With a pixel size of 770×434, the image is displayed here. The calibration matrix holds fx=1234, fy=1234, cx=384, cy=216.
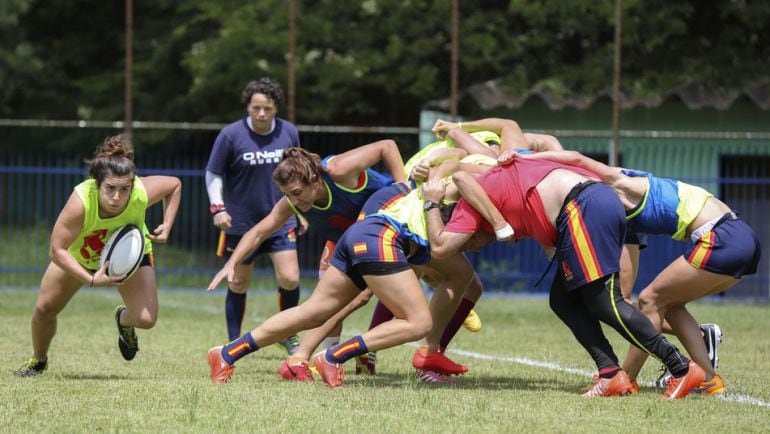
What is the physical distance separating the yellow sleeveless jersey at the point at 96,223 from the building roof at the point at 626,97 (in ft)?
35.7

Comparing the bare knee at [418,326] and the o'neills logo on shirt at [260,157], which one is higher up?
the o'neills logo on shirt at [260,157]

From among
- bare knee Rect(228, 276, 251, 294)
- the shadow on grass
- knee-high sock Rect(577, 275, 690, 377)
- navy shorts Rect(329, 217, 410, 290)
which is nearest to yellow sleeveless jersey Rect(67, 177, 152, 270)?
the shadow on grass

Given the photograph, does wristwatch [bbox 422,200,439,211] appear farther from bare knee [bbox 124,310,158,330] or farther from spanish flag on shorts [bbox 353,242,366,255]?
bare knee [bbox 124,310,158,330]

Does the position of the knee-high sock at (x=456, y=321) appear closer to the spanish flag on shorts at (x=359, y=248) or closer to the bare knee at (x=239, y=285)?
the spanish flag on shorts at (x=359, y=248)

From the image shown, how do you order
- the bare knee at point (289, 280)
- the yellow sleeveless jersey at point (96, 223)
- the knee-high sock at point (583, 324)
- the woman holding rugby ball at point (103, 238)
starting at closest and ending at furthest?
the knee-high sock at point (583, 324)
the woman holding rugby ball at point (103, 238)
the yellow sleeveless jersey at point (96, 223)
the bare knee at point (289, 280)

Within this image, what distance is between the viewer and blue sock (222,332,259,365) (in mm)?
7363

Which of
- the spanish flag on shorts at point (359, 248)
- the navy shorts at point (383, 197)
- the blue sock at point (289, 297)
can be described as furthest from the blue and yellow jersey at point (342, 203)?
the blue sock at point (289, 297)

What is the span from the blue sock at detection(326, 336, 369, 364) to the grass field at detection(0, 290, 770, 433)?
199mm

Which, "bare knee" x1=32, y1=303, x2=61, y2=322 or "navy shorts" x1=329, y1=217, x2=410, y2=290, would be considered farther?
"bare knee" x1=32, y1=303, x2=61, y2=322

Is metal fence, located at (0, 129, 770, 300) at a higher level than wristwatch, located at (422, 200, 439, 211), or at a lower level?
lower

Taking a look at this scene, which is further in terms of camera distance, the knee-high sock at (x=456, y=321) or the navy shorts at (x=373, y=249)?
the knee-high sock at (x=456, y=321)

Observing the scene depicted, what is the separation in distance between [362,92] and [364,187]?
43.8 ft

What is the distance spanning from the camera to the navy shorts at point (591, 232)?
6730mm

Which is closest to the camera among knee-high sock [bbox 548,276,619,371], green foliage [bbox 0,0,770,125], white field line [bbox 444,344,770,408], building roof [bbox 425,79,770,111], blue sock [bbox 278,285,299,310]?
white field line [bbox 444,344,770,408]
